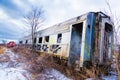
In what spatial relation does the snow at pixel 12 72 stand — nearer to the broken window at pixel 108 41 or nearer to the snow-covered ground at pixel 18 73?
the snow-covered ground at pixel 18 73

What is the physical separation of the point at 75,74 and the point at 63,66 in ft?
3.90

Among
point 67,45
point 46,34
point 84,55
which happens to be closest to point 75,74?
point 84,55

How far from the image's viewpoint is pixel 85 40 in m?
7.16

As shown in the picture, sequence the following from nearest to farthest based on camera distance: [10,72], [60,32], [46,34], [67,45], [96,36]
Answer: [10,72] < [96,36] < [67,45] < [60,32] < [46,34]

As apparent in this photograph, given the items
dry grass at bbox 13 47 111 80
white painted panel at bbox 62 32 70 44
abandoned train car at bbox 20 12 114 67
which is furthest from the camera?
white painted panel at bbox 62 32 70 44

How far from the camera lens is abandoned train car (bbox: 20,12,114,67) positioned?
7203 mm

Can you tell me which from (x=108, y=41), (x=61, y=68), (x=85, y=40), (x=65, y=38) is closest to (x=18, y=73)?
(x=61, y=68)

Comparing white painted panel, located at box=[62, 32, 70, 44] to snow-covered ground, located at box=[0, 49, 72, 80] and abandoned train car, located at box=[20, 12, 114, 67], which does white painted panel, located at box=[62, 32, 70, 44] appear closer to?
abandoned train car, located at box=[20, 12, 114, 67]

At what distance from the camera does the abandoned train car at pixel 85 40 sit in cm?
720

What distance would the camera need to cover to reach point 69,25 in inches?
325

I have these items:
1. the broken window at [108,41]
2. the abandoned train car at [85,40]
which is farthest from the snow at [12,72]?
the broken window at [108,41]

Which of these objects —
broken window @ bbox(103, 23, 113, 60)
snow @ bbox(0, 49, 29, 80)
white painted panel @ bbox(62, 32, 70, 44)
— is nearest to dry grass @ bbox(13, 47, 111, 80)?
snow @ bbox(0, 49, 29, 80)

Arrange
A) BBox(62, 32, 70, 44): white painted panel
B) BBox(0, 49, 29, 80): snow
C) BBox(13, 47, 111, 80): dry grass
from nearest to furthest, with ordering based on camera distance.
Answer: BBox(0, 49, 29, 80): snow
BBox(13, 47, 111, 80): dry grass
BBox(62, 32, 70, 44): white painted panel

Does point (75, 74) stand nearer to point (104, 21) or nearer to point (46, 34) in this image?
point (104, 21)
